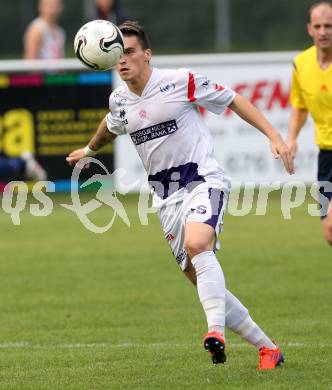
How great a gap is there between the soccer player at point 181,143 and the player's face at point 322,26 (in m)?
2.27

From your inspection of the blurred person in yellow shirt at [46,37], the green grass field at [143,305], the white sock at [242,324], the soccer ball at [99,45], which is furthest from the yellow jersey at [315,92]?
the blurred person in yellow shirt at [46,37]

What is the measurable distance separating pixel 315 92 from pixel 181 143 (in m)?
2.74

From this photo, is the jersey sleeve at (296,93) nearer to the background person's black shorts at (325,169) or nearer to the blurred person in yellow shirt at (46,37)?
the background person's black shorts at (325,169)

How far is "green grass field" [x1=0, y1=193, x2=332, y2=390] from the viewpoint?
687cm

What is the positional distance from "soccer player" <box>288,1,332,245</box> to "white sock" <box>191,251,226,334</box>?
2.87m

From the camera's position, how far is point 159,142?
710 centimetres

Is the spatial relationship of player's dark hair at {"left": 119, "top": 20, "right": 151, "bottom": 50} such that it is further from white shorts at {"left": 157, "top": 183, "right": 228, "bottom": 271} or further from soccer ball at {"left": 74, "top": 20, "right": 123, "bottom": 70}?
white shorts at {"left": 157, "top": 183, "right": 228, "bottom": 271}

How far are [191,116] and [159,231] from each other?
7.05 meters

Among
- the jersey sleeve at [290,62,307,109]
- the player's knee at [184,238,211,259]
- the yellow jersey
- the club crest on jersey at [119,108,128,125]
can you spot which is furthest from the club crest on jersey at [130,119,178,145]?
the jersey sleeve at [290,62,307,109]

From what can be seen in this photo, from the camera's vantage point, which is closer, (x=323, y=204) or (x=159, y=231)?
(x=323, y=204)

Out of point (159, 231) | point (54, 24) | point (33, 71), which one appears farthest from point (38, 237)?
point (54, 24)

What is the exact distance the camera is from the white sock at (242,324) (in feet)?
22.5

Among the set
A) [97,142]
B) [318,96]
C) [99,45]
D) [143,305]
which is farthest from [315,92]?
[99,45]

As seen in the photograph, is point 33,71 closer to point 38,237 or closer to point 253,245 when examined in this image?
point 38,237
